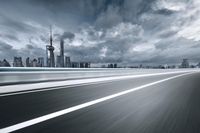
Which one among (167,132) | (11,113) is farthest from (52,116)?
(167,132)

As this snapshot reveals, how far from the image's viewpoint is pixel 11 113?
4.23 m

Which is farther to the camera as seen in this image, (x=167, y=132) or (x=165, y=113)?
(x=165, y=113)

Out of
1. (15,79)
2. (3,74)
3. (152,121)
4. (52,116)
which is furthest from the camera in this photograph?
(15,79)

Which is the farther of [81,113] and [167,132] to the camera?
[81,113]

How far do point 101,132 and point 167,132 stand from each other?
3.36 feet

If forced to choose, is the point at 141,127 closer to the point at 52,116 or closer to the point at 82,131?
the point at 82,131

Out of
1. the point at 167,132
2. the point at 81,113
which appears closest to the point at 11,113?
the point at 81,113

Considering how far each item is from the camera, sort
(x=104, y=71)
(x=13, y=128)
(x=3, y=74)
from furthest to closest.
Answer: (x=104, y=71), (x=3, y=74), (x=13, y=128)

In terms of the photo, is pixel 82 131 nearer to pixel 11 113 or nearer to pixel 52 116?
pixel 52 116

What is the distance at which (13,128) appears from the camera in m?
3.17

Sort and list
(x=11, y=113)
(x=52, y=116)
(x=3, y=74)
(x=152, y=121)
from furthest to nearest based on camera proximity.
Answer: (x=3, y=74), (x=11, y=113), (x=52, y=116), (x=152, y=121)

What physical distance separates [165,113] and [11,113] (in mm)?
3445

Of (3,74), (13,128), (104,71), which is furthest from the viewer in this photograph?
(104,71)

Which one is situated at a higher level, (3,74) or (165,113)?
(3,74)
